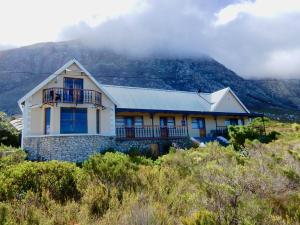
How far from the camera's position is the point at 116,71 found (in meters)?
99.3

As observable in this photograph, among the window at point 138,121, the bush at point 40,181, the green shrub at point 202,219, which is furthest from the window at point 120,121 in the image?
the green shrub at point 202,219

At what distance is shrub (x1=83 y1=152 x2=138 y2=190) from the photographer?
408 inches

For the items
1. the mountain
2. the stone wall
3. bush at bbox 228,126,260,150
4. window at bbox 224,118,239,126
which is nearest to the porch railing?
window at bbox 224,118,239,126

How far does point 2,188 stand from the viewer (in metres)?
9.04

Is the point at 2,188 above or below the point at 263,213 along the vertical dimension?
above

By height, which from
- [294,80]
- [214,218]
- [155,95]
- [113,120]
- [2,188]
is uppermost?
[294,80]

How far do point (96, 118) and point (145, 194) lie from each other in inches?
644

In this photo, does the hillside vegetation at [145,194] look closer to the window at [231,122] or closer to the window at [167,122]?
the window at [167,122]

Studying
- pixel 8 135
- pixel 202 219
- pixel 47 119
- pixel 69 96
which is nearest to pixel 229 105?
pixel 69 96

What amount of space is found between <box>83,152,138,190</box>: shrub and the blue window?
1182 cm

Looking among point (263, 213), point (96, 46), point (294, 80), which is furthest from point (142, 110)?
point (294, 80)

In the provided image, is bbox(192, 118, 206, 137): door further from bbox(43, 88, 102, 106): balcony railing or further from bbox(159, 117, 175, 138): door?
bbox(43, 88, 102, 106): balcony railing

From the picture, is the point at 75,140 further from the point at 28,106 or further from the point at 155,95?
the point at 155,95

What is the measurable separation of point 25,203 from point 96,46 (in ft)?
389
